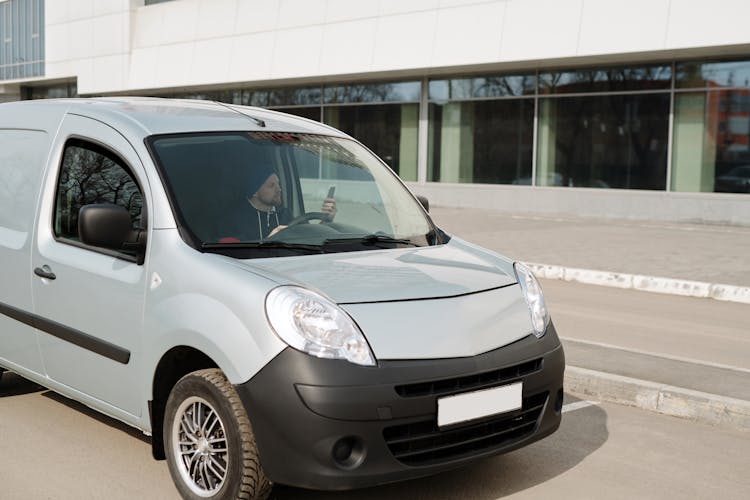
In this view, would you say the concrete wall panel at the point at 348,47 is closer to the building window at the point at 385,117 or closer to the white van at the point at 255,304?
the building window at the point at 385,117

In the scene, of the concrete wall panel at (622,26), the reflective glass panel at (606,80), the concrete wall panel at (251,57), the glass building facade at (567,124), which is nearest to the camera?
the concrete wall panel at (622,26)

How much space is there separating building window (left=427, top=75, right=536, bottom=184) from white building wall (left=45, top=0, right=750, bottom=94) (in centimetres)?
71

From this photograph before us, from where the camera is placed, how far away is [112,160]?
4559 millimetres

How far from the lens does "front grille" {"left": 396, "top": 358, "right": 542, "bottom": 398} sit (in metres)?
3.50

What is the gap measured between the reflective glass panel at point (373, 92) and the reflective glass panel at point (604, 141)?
4121mm

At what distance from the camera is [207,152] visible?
14.7 feet

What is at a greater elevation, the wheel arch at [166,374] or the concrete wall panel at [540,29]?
the concrete wall panel at [540,29]

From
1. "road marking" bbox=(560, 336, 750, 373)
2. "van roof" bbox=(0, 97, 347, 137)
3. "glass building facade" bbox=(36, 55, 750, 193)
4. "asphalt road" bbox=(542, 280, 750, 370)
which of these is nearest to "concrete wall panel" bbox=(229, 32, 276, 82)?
"glass building facade" bbox=(36, 55, 750, 193)

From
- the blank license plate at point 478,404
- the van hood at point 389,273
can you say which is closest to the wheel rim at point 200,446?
the van hood at point 389,273

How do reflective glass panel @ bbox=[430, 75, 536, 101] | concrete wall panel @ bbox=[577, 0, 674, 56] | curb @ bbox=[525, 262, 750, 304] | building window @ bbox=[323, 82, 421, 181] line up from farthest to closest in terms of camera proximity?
building window @ bbox=[323, 82, 421, 181] → reflective glass panel @ bbox=[430, 75, 536, 101] → concrete wall panel @ bbox=[577, 0, 674, 56] → curb @ bbox=[525, 262, 750, 304]

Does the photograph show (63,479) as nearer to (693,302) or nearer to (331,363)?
(331,363)

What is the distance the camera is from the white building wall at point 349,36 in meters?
19.0

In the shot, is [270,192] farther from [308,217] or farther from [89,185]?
[89,185]

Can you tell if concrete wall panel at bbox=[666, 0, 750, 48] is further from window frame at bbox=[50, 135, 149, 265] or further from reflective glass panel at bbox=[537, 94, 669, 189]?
window frame at bbox=[50, 135, 149, 265]
